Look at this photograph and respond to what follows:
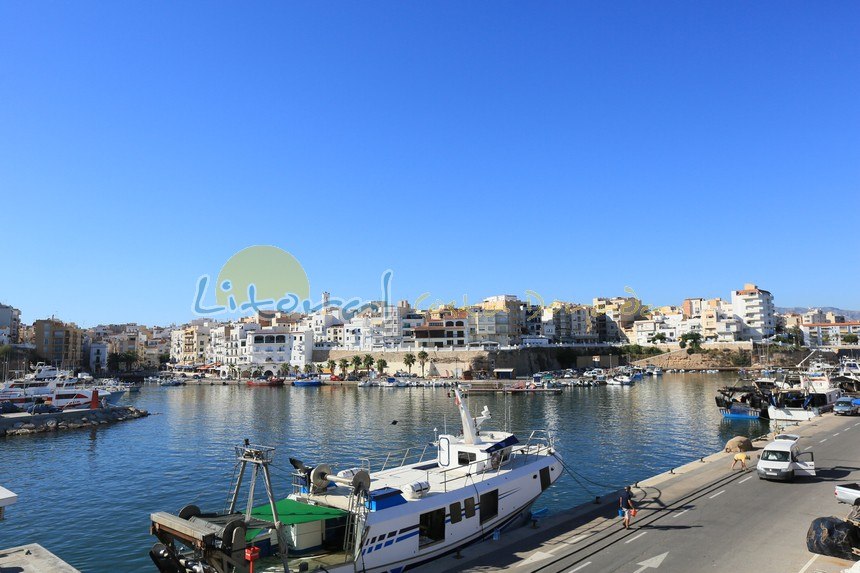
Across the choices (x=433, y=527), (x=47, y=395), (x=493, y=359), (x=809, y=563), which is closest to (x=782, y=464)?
(x=809, y=563)

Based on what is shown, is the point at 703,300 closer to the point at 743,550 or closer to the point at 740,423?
the point at 740,423

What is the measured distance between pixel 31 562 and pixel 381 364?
96.5 metres

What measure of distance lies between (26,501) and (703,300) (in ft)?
519

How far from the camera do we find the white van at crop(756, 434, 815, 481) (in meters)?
19.3

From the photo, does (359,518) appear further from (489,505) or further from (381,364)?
(381,364)

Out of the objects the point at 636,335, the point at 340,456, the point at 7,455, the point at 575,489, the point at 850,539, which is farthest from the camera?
the point at 636,335

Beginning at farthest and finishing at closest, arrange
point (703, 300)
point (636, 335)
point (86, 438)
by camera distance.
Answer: point (703, 300) → point (636, 335) → point (86, 438)

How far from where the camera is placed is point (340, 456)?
Result: 3334 centimetres

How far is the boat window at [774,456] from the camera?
19.7 metres

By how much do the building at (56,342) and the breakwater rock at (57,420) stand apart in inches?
2792

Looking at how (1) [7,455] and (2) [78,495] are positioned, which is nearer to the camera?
(2) [78,495]

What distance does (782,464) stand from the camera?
63.5 ft

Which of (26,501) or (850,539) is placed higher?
(850,539)

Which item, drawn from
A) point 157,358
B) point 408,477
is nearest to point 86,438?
point 408,477
